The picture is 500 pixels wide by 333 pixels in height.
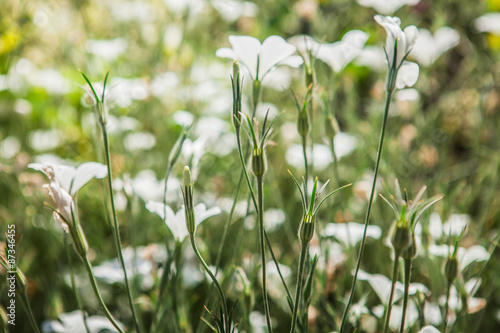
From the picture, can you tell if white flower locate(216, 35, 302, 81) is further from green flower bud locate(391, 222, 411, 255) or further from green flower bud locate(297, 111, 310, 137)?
green flower bud locate(391, 222, 411, 255)

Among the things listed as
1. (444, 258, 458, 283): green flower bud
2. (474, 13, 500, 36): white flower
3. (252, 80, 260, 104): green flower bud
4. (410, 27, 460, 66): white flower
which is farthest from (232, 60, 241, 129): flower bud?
(474, 13, 500, 36): white flower

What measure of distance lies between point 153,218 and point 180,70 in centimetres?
50

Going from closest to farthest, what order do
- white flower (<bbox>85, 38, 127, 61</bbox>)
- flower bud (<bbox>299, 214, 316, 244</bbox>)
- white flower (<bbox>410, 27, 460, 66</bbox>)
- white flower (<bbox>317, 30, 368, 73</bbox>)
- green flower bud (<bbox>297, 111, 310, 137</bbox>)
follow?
flower bud (<bbox>299, 214, 316, 244</bbox>), green flower bud (<bbox>297, 111, 310, 137</bbox>), white flower (<bbox>317, 30, 368, 73</bbox>), white flower (<bbox>410, 27, 460, 66</bbox>), white flower (<bbox>85, 38, 127, 61</bbox>)

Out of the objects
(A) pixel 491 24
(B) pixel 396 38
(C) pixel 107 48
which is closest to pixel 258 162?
(B) pixel 396 38

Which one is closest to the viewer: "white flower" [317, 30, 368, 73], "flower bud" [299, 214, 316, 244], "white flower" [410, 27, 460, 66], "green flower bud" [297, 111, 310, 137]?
"flower bud" [299, 214, 316, 244]

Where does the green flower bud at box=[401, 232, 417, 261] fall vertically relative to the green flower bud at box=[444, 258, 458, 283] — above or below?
above

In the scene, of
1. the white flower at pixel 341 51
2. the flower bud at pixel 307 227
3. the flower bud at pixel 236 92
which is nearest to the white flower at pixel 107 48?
the white flower at pixel 341 51

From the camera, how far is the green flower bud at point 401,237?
0.41 m

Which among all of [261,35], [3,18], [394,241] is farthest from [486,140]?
[3,18]

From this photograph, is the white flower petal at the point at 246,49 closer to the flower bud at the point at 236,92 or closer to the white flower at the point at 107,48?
the flower bud at the point at 236,92

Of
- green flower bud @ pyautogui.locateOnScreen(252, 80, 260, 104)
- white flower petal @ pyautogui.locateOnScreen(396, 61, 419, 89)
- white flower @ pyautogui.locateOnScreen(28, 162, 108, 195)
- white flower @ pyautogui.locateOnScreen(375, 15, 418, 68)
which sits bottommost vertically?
white flower @ pyautogui.locateOnScreen(28, 162, 108, 195)

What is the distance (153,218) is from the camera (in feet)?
3.15

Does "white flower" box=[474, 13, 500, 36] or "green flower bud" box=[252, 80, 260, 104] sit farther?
"white flower" box=[474, 13, 500, 36]

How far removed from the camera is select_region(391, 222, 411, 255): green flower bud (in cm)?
41
